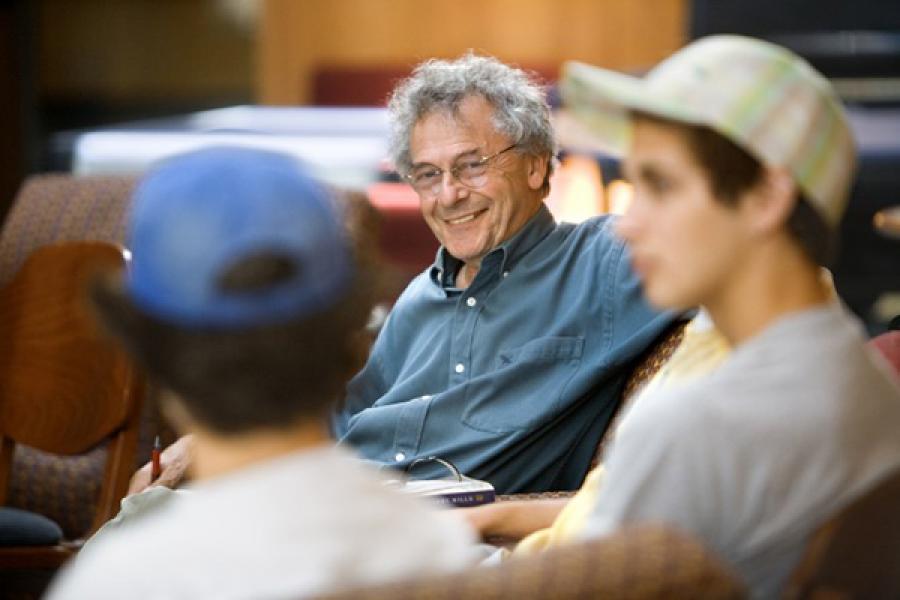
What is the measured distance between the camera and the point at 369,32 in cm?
968

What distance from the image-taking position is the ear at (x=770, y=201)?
4.76 ft

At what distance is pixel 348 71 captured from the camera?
955cm

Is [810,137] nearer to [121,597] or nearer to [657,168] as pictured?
[657,168]

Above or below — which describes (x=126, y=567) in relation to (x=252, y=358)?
below

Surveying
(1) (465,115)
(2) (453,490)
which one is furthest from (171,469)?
(1) (465,115)

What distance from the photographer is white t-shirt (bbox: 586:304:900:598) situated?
1376 millimetres

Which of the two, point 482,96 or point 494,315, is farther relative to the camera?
→ point 482,96

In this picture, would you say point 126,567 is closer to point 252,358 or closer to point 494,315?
point 252,358

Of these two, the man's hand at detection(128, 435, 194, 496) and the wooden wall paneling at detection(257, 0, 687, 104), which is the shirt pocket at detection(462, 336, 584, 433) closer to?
the man's hand at detection(128, 435, 194, 496)

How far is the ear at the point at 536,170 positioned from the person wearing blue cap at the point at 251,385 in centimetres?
152

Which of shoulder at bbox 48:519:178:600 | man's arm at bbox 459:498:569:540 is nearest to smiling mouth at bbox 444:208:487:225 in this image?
man's arm at bbox 459:498:569:540

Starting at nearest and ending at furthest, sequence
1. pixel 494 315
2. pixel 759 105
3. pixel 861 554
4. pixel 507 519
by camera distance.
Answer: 1. pixel 861 554
2. pixel 759 105
3. pixel 507 519
4. pixel 494 315

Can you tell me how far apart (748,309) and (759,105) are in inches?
7.4

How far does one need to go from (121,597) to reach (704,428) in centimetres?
52
